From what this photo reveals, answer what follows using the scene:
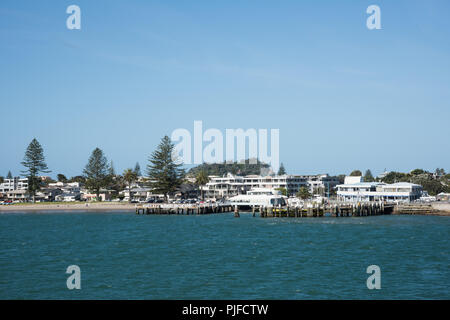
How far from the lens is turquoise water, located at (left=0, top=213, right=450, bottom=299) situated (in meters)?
29.2

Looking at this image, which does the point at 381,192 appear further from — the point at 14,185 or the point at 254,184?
the point at 14,185

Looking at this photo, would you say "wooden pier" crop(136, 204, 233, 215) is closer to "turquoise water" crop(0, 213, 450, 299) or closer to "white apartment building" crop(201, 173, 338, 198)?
"turquoise water" crop(0, 213, 450, 299)

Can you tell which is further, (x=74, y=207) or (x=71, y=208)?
(x=74, y=207)

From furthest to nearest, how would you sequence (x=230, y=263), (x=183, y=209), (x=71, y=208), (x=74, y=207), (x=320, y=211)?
1. (x=74, y=207)
2. (x=71, y=208)
3. (x=183, y=209)
4. (x=320, y=211)
5. (x=230, y=263)

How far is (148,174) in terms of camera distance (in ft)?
433

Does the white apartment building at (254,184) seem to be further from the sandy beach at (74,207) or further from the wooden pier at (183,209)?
the wooden pier at (183,209)

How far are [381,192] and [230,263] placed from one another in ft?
289

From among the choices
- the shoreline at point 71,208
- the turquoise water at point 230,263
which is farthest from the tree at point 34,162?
the turquoise water at point 230,263

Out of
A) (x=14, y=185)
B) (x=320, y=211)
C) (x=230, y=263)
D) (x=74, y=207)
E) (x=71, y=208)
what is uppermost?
(x=14, y=185)

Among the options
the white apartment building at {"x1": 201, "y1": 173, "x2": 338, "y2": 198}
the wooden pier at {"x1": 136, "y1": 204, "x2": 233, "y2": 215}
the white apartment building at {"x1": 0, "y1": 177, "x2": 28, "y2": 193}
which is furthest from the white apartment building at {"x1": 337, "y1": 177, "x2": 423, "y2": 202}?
the white apartment building at {"x1": 0, "y1": 177, "x2": 28, "y2": 193}

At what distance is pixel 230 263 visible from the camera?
38.7 metres

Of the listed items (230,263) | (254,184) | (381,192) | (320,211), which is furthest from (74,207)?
(230,263)
